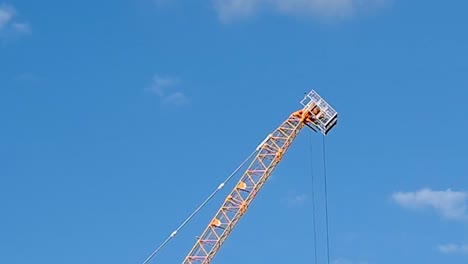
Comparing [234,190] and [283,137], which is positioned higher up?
[283,137]

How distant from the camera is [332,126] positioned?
10375cm

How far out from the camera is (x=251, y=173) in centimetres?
10494

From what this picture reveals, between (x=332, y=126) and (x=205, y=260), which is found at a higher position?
(x=332, y=126)

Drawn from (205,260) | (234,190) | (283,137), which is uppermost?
(283,137)

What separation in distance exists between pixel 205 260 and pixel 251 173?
11.0 m

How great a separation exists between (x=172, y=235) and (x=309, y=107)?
837 inches

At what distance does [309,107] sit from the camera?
10588 cm

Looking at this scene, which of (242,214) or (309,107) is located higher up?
(309,107)

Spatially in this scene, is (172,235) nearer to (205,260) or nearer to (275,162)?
(205,260)

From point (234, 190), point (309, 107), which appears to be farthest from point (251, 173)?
point (309, 107)

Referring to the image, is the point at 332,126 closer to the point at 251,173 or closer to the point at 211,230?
the point at 251,173

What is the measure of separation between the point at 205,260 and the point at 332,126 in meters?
20.2

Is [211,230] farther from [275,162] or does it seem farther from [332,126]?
[332,126]

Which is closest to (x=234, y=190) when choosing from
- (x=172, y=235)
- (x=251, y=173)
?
(x=251, y=173)
